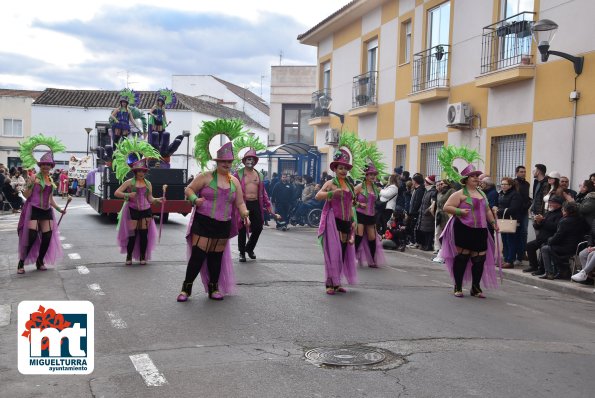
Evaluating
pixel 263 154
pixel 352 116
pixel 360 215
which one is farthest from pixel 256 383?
pixel 263 154

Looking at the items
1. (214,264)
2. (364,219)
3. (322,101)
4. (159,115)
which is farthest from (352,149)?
(322,101)

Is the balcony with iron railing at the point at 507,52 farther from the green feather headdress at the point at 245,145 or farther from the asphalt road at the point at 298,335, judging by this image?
the green feather headdress at the point at 245,145

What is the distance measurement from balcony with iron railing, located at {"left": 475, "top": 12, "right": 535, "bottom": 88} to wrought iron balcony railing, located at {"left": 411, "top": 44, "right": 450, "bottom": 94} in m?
2.08

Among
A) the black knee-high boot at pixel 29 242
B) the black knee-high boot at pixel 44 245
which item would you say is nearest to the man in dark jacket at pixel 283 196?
the black knee-high boot at pixel 44 245

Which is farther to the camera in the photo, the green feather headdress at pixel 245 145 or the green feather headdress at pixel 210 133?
the green feather headdress at pixel 245 145

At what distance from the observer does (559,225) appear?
1252 centimetres

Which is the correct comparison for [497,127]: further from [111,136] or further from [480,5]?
[111,136]

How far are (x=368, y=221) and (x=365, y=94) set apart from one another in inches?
541

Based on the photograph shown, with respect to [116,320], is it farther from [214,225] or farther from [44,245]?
[44,245]

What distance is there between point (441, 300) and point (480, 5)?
11.3 meters

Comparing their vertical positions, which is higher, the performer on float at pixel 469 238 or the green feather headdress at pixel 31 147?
the green feather headdress at pixel 31 147

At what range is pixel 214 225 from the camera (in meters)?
8.83

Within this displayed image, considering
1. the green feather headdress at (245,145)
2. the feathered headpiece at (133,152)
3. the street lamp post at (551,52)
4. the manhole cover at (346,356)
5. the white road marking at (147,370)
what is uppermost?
the street lamp post at (551,52)

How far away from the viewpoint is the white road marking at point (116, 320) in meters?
7.36
